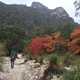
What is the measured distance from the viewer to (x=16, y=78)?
13930 mm

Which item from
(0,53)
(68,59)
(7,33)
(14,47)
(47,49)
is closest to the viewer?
(0,53)

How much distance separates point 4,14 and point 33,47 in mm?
42320

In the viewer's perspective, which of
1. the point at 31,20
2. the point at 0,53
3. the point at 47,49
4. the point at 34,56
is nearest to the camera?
the point at 0,53

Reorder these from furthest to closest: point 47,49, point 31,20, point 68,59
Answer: point 31,20 < point 47,49 < point 68,59

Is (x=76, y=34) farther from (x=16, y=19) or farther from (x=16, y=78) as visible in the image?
(x=16, y=19)

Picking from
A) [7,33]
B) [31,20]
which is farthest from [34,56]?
[31,20]

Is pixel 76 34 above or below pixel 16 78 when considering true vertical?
above

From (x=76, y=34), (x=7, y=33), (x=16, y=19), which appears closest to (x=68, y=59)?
(x=76, y=34)

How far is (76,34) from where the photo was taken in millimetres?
19922

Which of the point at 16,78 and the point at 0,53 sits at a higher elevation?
the point at 0,53

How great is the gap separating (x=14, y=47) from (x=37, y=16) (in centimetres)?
5773

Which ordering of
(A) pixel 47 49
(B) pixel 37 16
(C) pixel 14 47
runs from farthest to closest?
(B) pixel 37 16, (A) pixel 47 49, (C) pixel 14 47

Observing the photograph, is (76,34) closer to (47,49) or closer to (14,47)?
(47,49)

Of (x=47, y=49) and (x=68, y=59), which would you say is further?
(x=47, y=49)
